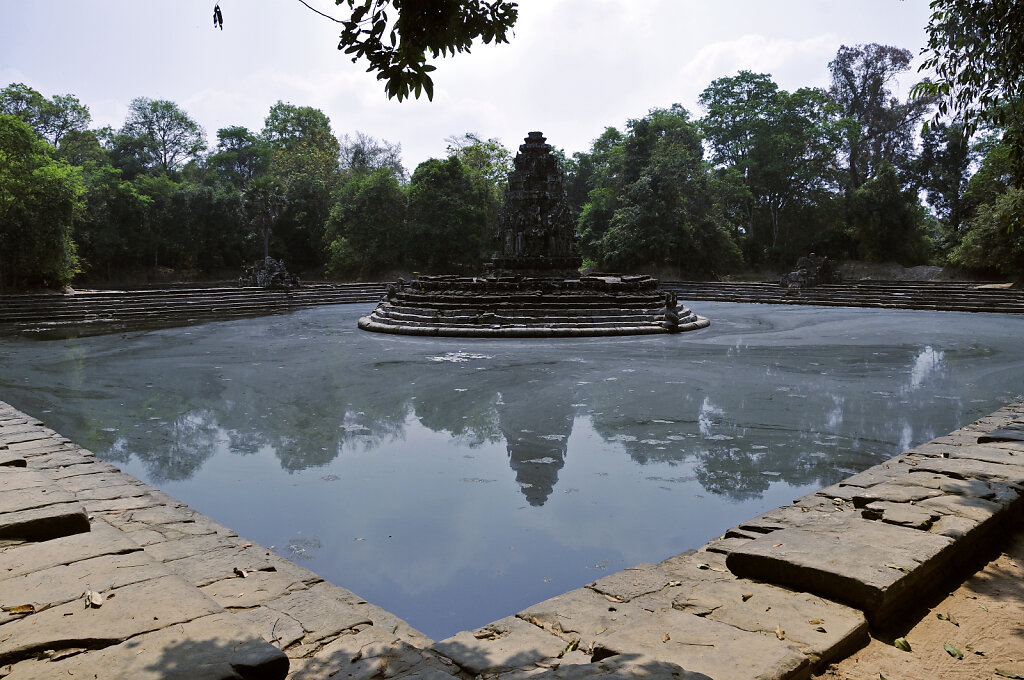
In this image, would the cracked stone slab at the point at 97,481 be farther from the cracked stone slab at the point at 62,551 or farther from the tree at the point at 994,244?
the tree at the point at 994,244

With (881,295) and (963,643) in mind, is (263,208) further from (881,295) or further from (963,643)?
(963,643)

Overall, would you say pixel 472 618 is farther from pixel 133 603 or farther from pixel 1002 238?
pixel 1002 238

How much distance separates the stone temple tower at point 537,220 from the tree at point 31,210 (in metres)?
14.5

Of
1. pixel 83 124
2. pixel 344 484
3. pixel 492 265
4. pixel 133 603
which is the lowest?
pixel 344 484

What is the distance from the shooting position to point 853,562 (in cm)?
267

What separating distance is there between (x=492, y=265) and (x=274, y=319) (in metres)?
6.25

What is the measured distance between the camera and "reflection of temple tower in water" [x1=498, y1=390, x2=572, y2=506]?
15.0ft

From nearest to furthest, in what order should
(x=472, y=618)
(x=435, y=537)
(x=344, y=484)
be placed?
(x=472, y=618)
(x=435, y=537)
(x=344, y=484)

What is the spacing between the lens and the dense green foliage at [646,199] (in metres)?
30.0

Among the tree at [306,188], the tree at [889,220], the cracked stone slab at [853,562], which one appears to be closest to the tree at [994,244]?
the tree at [889,220]

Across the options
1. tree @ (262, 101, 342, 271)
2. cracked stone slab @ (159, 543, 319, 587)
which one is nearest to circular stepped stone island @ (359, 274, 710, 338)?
cracked stone slab @ (159, 543, 319, 587)

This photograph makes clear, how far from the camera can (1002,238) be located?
891 inches

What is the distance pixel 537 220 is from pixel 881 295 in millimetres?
12376

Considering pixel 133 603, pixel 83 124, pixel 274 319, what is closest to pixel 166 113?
pixel 83 124
